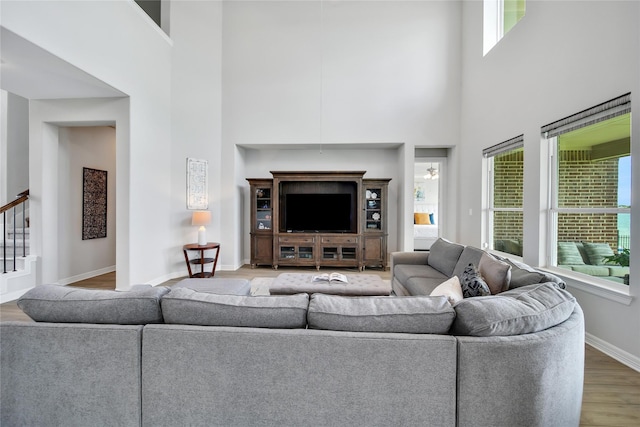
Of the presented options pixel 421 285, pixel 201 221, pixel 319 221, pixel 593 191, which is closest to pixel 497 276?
pixel 421 285

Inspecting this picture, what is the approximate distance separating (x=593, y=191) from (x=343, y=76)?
414 cm

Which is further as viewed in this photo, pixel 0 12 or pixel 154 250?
pixel 154 250

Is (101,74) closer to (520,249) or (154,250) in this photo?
(154,250)

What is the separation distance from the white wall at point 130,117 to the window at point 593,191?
515 cm

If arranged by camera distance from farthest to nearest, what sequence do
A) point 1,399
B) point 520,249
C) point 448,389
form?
1. point 520,249
2. point 1,399
3. point 448,389

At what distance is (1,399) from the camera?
1.43 meters

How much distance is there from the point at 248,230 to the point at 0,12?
4.45m

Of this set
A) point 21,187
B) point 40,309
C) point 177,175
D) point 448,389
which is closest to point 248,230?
point 177,175

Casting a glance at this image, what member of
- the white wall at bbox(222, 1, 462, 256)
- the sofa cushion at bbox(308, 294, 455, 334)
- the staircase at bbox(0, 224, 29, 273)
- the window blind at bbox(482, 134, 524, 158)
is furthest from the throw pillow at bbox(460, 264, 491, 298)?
the staircase at bbox(0, 224, 29, 273)

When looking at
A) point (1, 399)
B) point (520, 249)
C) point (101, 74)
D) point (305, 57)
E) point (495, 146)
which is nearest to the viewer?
point (1, 399)

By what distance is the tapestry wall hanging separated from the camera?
489 cm

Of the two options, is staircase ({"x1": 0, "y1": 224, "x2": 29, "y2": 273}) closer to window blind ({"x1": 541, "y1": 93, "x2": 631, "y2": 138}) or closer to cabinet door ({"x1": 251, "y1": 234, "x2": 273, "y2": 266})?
cabinet door ({"x1": 251, "y1": 234, "x2": 273, "y2": 266})

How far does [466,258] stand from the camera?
10.5 feet

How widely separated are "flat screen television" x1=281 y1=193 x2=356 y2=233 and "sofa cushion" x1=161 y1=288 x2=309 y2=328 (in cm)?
446
